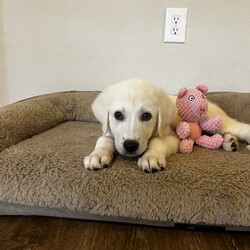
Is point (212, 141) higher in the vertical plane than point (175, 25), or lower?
lower

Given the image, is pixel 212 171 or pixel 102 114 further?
pixel 102 114

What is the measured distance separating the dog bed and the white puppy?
37 mm

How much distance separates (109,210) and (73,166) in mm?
179

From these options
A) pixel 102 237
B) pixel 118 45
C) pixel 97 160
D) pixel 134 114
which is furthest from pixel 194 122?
pixel 118 45

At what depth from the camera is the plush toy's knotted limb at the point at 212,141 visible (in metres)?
1.15

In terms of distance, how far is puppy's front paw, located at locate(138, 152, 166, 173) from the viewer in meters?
0.86

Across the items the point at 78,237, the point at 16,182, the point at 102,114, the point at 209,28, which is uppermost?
the point at 209,28

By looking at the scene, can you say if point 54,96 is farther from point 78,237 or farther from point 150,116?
point 78,237

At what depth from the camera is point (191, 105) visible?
1.15 m

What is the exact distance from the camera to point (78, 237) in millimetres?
785

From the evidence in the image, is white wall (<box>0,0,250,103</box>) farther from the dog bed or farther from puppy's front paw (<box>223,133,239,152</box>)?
the dog bed

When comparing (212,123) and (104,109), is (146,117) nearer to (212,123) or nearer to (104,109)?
(104,109)

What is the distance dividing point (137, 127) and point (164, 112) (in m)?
0.15

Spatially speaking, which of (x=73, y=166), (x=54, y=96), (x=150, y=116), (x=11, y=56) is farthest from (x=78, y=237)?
(x=11, y=56)
